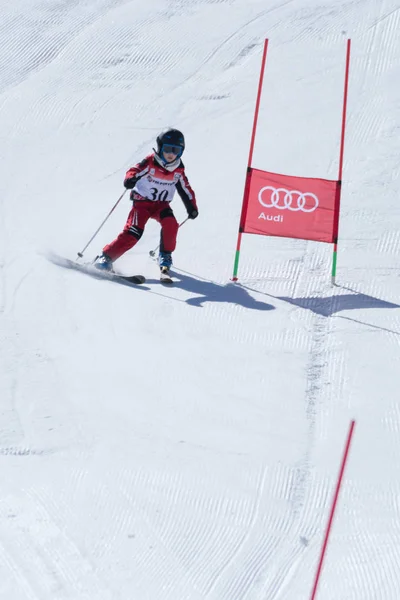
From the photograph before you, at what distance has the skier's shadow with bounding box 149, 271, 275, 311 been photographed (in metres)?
7.66

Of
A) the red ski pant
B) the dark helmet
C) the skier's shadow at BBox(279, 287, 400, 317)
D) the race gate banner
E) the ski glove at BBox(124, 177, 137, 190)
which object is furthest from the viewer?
the red ski pant

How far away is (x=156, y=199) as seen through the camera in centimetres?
841

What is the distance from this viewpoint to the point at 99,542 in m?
4.64

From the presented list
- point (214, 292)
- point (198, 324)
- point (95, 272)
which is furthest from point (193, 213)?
point (198, 324)

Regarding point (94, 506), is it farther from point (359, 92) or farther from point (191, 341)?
point (359, 92)

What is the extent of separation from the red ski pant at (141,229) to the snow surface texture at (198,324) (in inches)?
11.7

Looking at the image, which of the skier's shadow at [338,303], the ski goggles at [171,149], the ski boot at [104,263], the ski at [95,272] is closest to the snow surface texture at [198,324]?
the skier's shadow at [338,303]

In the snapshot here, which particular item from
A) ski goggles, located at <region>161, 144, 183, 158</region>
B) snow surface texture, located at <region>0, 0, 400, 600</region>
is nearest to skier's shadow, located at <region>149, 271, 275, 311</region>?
snow surface texture, located at <region>0, 0, 400, 600</region>

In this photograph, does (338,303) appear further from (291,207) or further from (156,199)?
(156,199)

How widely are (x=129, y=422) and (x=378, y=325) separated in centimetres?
224

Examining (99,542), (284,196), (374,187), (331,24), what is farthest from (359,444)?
(331,24)

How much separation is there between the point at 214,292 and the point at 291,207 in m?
0.89

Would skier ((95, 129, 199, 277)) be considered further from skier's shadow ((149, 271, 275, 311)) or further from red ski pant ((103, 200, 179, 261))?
skier's shadow ((149, 271, 275, 311))

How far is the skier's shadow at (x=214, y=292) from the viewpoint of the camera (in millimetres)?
7656
